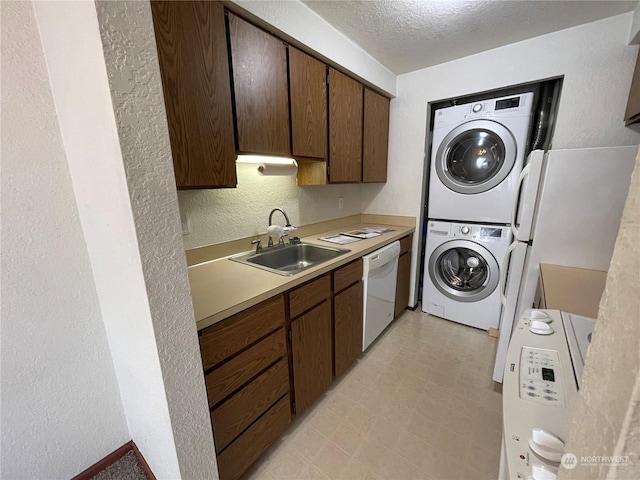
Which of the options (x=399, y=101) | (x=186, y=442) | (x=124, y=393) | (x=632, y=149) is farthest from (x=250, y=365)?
(x=399, y=101)

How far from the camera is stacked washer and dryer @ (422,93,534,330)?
196 cm

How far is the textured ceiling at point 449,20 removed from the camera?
4.66 ft

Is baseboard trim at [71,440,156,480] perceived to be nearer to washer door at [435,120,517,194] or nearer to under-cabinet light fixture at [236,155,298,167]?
under-cabinet light fixture at [236,155,298,167]

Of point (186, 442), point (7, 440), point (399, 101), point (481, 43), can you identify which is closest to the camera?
point (186, 442)

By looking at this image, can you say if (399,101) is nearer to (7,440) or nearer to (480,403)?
(480,403)

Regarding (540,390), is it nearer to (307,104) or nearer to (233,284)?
(233,284)

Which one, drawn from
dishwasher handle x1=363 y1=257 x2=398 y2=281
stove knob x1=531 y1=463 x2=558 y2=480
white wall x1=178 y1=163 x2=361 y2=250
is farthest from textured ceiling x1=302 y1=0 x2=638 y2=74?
stove knob x1=531 y1=463 x2=558 y2=480

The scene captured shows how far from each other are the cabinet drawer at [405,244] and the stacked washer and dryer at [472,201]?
174 mm

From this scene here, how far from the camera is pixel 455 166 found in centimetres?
225

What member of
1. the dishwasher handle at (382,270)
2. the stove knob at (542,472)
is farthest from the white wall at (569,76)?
the stove knob at (542,472)

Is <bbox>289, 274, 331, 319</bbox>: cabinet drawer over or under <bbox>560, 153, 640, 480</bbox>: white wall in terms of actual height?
under

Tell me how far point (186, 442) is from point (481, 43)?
2.78 m

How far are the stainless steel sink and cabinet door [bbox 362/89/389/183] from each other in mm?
829

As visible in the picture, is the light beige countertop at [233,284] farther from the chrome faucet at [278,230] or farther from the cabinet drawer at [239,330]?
the chrome faucet at [278,230]
